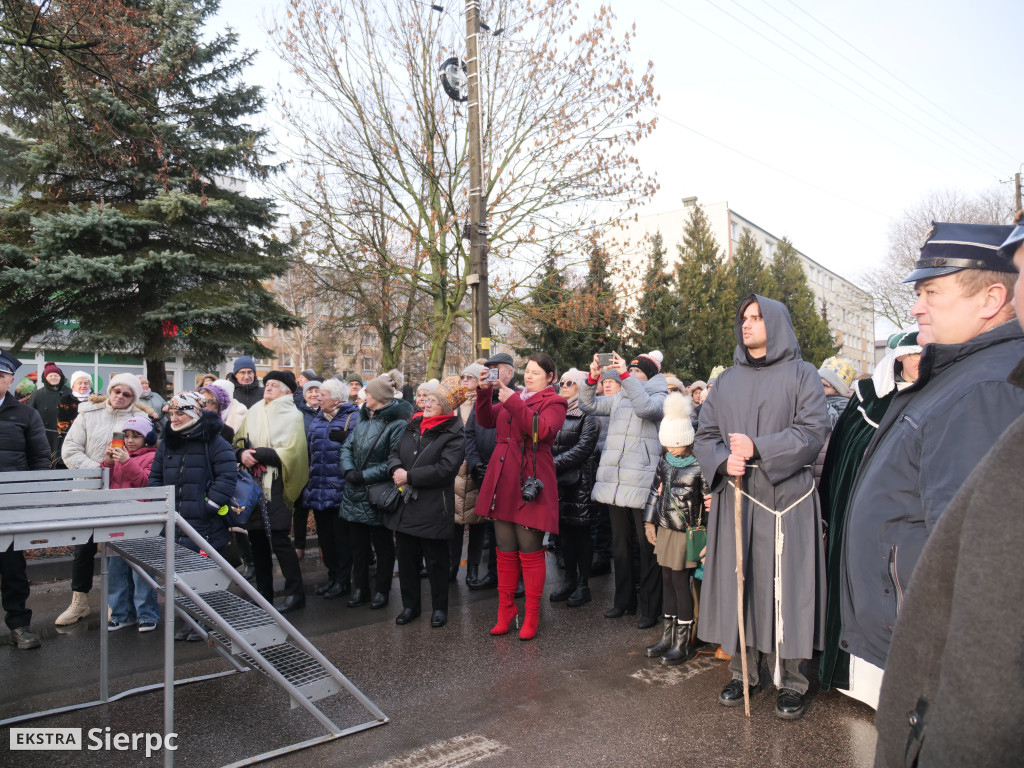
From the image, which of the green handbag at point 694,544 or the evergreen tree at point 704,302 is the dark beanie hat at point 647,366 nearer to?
the green handbag at point 694,544

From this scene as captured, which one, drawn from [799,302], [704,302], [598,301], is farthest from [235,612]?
[799,302]

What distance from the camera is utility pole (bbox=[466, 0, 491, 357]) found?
39.0 ft

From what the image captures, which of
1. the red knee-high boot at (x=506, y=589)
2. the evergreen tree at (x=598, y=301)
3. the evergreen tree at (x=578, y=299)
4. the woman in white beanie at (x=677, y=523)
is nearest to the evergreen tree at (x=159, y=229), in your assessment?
the evergreen tree at (x=578, y=299)

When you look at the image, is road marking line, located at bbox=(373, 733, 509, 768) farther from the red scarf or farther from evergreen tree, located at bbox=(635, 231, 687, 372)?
evergreen tree, located at bbox=(635, 231, 687, 372)

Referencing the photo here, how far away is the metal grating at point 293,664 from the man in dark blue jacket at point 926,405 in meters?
2.71

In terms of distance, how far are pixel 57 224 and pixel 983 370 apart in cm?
1557

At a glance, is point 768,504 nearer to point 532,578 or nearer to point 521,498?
point 521,498

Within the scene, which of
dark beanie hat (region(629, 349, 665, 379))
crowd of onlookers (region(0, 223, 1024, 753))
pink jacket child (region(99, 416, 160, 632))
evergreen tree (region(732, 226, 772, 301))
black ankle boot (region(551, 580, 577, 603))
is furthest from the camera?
evergreen tree (region(732, 226, 772, 301))

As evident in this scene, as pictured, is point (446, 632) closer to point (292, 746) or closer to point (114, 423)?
point (292, 746)

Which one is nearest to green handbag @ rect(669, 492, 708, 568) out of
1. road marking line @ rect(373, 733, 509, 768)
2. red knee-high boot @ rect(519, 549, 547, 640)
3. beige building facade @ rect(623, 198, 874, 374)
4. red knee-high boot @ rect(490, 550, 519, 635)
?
red knee-high boot @ rect(519, 549, 547, 640)

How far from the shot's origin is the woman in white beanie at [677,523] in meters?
5.21

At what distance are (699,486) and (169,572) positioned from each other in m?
3.58

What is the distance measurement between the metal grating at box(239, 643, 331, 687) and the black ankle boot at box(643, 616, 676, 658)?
8.10 ft

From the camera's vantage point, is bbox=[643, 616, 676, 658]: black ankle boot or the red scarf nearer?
bbox=[643, 616, 676, 658]: black ankle boot
